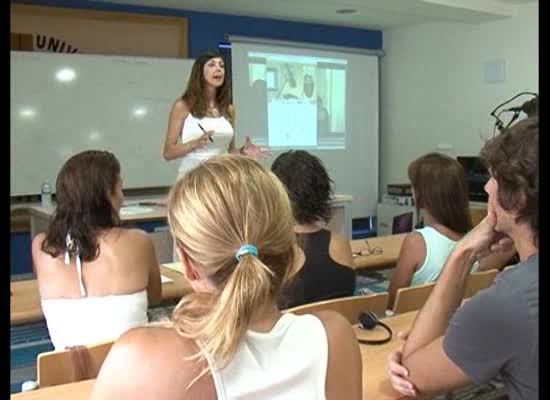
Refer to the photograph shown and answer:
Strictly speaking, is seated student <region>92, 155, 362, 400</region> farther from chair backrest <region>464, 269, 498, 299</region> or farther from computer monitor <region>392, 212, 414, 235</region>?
computer monitor <region>392, 212, 414, 235</region>

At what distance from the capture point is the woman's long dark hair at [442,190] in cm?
237

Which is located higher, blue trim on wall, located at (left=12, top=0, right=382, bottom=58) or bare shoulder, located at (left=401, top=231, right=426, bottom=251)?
blue trim on wall, located at (left=12, top=0, right=382, bottom=58)

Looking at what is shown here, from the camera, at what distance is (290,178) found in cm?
222

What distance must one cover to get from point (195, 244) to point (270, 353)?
22 centimetres

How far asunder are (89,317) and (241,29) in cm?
482

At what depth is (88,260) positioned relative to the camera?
1973 mm

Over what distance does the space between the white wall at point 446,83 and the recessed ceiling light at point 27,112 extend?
4097mm

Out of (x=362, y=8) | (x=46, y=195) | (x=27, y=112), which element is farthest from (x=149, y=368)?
(x=362, y=8)

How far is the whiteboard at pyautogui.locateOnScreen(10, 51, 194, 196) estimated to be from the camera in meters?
5.04

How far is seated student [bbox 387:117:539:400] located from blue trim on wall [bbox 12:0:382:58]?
4767 millimetres

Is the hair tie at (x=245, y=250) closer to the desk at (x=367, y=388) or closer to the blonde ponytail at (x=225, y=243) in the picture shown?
the blonde ponytail at (x=225, y=243)

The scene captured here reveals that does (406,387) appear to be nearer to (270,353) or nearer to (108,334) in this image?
(270,353)

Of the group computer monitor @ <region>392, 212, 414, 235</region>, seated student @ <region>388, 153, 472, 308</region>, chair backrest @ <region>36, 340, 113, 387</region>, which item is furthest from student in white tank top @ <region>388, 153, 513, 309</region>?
computer monitor @ <region>392, 212, 414, 235</region>
